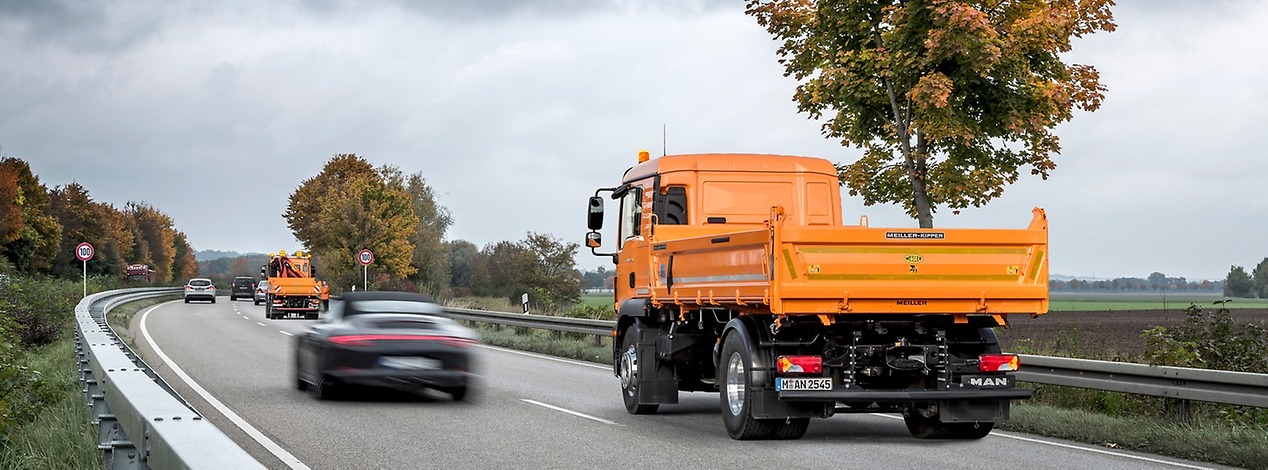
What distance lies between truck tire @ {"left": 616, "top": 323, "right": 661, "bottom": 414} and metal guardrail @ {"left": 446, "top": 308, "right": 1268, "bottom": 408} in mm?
4065

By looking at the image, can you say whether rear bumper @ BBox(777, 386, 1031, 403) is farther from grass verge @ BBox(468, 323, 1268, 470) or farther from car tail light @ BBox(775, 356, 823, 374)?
grass verge @ BBox(468, 323, 1268, 470)

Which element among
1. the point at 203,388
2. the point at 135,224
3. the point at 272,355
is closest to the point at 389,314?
the point at 203,388

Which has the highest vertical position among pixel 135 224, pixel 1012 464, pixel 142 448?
pixel 135 224

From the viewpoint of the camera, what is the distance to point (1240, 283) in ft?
294

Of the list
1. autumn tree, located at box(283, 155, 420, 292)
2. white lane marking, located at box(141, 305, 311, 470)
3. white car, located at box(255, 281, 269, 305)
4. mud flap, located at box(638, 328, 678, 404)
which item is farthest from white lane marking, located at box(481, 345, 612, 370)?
autumn tree, located at box(283, 155, 420, 292)

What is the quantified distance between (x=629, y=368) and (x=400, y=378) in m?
2.79

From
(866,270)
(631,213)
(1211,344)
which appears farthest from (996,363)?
(631,213)

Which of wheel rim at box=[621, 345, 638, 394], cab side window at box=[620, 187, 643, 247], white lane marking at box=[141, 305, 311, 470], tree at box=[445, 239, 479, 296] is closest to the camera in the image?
white lane marking at box=[141, 305, 311, 470]

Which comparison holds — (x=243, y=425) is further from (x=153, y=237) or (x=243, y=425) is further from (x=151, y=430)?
(x=153, y=237)

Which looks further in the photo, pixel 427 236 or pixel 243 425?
pixel 427 236

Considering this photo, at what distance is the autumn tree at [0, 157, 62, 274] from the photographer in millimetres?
72000

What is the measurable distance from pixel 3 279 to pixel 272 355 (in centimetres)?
953

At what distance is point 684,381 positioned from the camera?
13695 millimetres

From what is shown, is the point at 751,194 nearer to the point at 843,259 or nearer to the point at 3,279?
the point at 843,259
